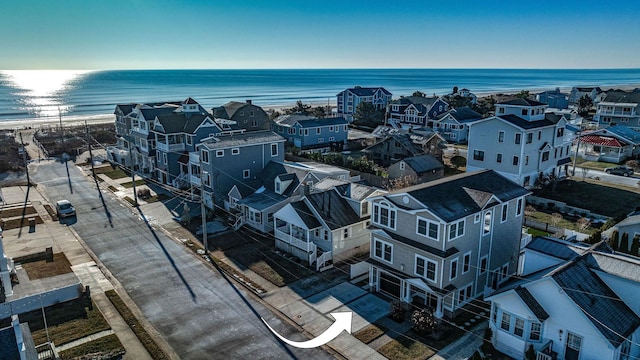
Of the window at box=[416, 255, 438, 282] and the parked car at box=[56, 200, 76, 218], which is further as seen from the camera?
the parked car at box=[56, 200, 76, 218]

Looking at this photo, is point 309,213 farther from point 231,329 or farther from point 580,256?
point 580,256

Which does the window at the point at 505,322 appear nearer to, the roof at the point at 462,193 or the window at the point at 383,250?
the roof at the point at 462,193

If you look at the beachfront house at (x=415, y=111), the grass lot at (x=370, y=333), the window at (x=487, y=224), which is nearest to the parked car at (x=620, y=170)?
the beachfront house at (x=415, y=111)

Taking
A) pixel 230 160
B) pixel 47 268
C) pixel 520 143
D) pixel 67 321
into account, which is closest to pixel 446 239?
pixel 67 321

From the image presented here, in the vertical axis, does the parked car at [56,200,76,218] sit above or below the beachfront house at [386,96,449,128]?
below

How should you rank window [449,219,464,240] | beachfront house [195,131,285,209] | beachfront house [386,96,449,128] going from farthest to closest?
beachfront house [386,96,449,128]
beachfront house [195,131,285,209]
window [449,219,464,240]

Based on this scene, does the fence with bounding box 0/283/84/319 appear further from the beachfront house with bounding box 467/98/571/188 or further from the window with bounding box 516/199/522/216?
the beachfront house with bounding box 467/98/571/188

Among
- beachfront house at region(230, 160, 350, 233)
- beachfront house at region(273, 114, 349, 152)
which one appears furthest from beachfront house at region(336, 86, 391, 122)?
beachfront house at region(230, 160, 350, 233)
